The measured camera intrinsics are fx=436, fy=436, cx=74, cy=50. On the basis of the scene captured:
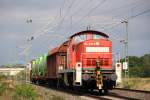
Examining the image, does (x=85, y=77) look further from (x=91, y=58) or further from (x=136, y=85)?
(x=136, y=85)

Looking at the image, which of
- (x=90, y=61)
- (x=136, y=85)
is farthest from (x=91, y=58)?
(x=136, y=85)

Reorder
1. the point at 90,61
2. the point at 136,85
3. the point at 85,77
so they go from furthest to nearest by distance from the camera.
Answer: the point at 136,85 < the point at 90,61 < the point at 85,77

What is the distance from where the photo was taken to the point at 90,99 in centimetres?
2502

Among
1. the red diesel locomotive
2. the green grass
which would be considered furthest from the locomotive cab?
the green grass

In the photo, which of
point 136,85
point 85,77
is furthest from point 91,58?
point 136,85

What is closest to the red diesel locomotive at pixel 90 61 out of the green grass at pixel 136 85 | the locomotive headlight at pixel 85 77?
the locomotive headlight at pixel 85 77

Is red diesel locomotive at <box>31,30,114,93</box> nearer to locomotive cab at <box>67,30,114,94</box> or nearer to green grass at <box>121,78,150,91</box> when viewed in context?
locomotive cab at <box>67,30,114,94</box>

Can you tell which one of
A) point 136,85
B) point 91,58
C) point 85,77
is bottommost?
point 136,85

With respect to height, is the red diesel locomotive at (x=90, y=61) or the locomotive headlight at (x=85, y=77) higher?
the red diesel locomotive at (x=90, y=61)

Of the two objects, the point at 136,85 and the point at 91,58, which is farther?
the point at 136,85

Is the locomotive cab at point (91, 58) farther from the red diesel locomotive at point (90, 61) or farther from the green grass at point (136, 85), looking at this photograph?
the green grass at point (136, 85)

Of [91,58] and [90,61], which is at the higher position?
[91,58]

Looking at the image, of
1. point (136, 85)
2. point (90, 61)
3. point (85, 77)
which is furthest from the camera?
point (136, 85)

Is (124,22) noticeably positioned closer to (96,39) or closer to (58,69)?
(58,69)
